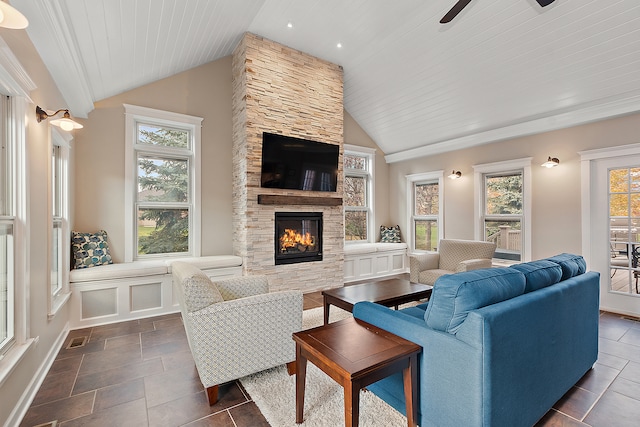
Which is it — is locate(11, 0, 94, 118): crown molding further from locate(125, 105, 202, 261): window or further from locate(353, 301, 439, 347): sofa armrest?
locate(353, 301, 439, 347): sofa armrest

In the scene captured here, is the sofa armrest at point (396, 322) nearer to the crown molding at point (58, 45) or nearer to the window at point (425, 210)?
the crown molding at point (58, 45)

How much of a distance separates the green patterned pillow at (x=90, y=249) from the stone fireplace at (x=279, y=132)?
1.69m

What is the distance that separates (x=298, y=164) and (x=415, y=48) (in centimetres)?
236

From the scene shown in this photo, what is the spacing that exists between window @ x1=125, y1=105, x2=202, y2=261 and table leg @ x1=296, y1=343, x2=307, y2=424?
10.8 feet

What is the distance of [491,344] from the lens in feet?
4.64

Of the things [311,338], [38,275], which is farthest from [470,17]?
[38,275]

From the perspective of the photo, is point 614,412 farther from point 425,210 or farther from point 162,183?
point 162,183

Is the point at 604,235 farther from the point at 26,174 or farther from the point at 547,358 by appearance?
the point at 26,174

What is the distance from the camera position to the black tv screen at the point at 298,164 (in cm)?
439

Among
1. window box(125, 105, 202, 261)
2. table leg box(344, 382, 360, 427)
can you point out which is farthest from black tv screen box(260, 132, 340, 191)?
table leg box(344, 382, 360, 427)

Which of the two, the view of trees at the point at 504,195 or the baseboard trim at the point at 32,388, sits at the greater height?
the view of trees at the point at 504,195

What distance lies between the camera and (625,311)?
387cm

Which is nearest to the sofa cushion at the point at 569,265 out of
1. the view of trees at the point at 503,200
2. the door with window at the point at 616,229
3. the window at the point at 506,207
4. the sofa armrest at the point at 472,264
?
the sofa armrest at the point at 472,264

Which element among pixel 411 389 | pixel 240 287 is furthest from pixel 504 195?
pixel 240 287
